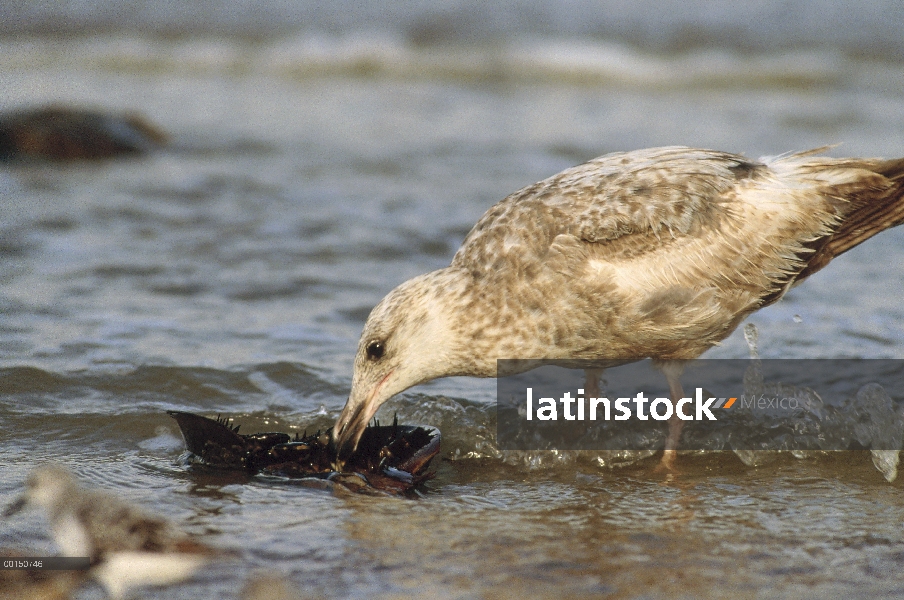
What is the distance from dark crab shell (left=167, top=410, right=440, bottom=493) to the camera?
435 centimetres

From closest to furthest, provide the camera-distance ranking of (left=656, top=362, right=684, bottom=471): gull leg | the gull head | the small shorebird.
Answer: the small shorebird, the gull head, (left=656, top=362, right=684, bottom=471): gull leg

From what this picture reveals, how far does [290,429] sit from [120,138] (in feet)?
21.3

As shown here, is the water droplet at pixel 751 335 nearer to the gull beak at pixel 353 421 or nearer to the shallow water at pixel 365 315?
the shallow water at pixel 365 315

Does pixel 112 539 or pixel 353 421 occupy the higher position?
pixel 353 421

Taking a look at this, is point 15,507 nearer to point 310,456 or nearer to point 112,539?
point 112,539

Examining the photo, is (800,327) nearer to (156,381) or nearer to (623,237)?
(623,237)

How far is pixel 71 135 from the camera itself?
10.4 meters

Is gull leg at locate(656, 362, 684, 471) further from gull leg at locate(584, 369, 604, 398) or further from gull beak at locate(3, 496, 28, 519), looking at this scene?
gull beak at locate(3, 496, 28, 519)

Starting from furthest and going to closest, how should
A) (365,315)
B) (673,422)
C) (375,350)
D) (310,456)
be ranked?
(365,315)
(673,422)
(375,350)
(310,456)

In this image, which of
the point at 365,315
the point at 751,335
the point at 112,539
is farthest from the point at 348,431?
the point at 751,335

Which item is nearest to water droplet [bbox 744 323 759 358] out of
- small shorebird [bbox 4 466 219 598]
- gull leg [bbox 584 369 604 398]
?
gull leg [bbox 584 369 604 398]

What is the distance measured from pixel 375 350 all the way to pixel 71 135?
6.89m

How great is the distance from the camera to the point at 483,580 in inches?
138

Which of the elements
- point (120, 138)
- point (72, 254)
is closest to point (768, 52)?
point (120, 138)
